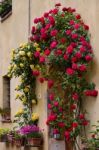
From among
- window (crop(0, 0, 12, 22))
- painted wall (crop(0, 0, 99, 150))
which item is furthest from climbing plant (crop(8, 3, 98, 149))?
window (crop(0, 0, 12, 22))

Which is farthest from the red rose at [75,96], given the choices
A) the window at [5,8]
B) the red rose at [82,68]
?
the window at [5,8]

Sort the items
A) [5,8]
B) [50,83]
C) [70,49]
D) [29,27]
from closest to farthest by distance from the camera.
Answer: [70,49]
[50,83]
[29,27]
[5,8]

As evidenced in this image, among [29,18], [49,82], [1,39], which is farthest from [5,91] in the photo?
[49,82]

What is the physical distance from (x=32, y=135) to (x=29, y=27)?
2.98 metres

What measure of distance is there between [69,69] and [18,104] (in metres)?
4.42

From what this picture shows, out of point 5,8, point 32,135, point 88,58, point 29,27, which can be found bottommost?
point 32,135

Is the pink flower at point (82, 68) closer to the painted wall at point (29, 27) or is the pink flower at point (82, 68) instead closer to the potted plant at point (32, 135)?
the painted wall at point (29, 27)

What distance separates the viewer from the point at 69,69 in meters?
10.4

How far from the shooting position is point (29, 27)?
45.9ft

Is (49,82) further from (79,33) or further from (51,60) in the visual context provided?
(79,33)

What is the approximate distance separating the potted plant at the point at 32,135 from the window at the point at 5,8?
456 centimetres

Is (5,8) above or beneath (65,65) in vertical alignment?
above

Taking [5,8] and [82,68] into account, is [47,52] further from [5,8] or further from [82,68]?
[5,8]

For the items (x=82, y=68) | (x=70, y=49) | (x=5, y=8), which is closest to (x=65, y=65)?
(x=70, y=49)
